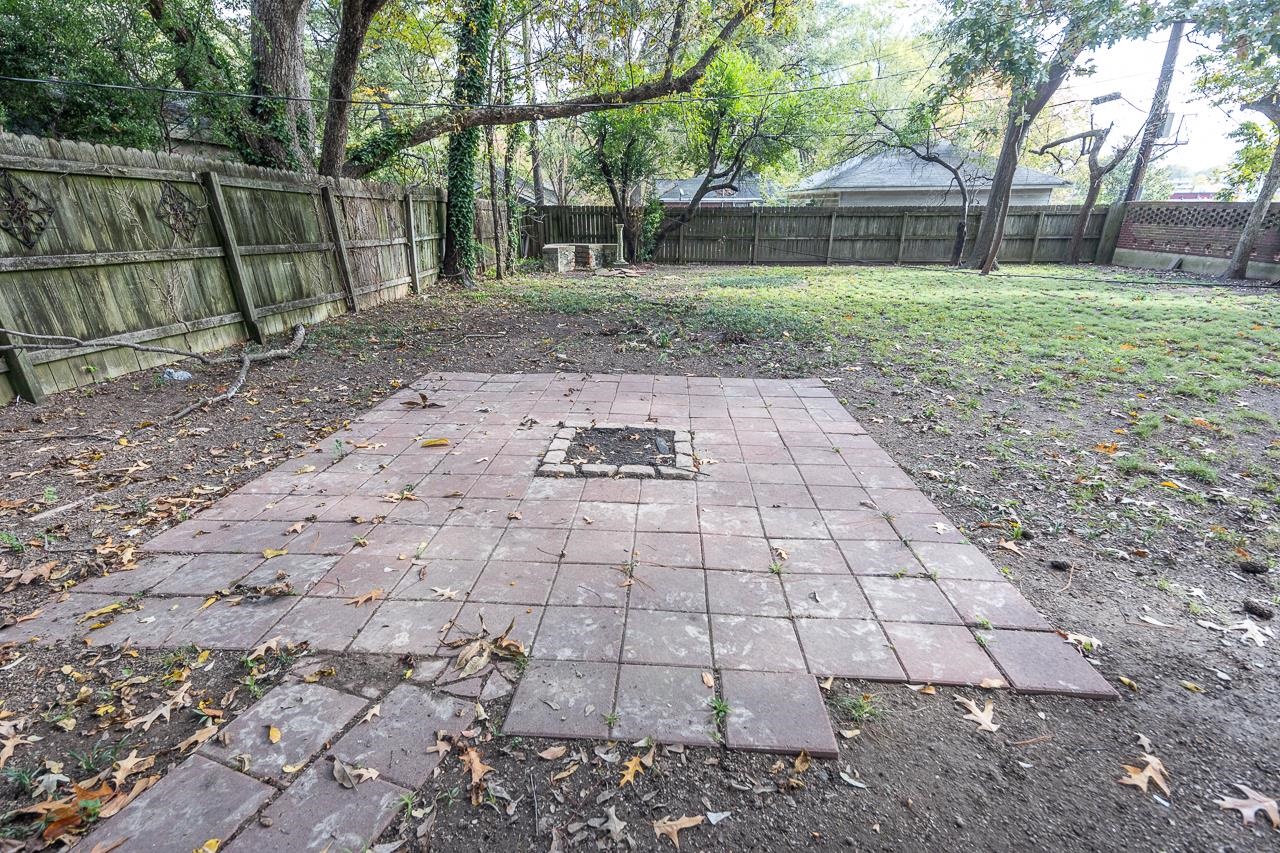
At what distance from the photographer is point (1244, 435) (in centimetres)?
375

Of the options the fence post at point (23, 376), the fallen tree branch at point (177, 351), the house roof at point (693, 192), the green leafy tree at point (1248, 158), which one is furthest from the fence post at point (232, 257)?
the house roof at point (693, 192)

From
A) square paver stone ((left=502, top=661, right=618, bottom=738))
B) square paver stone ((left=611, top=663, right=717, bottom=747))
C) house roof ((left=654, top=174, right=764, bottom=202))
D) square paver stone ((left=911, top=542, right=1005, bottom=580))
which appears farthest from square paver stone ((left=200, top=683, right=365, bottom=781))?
house roof ((left=654, top=174, right=764, bottom=202))

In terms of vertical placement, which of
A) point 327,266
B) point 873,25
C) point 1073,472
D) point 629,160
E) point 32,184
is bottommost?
point 1073,472

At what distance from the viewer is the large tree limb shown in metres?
8.36

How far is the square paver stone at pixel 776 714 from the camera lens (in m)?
1.58

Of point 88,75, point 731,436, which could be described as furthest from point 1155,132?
point 88,75

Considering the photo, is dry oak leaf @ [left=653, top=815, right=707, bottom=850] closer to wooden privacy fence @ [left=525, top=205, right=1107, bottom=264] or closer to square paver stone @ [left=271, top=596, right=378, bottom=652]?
square paver stone @ [left=271, top=596, right=378, bottom=652]

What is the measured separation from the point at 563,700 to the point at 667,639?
17.1 inches

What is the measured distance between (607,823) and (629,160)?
14990 mm

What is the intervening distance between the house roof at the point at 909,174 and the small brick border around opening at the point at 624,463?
57.7 feet

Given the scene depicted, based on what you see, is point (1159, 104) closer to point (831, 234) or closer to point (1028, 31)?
point (831, 234)

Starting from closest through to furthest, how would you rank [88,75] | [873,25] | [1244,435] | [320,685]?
[320,685] < [1244,435] < [88,75] < [873,25]

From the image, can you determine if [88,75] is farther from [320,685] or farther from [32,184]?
[320,685]

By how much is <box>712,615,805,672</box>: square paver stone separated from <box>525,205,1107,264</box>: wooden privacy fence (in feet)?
49.6
